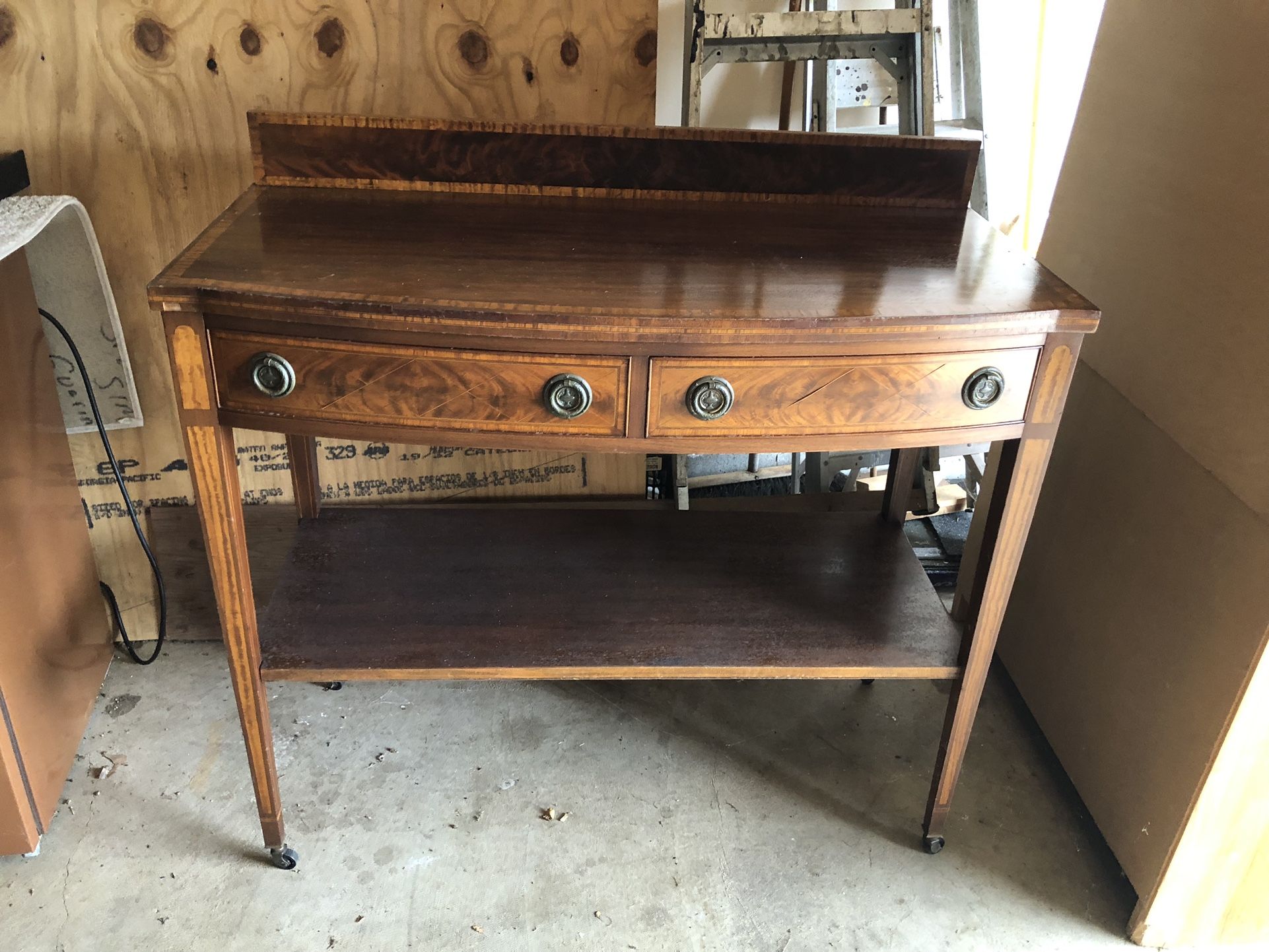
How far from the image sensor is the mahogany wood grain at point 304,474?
1.53m

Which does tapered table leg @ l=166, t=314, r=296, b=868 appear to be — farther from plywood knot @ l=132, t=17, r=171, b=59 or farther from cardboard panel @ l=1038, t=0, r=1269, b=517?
cardboard panel @ l=1038, t=0, r=1269, b=517

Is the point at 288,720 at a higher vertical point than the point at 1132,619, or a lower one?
lower

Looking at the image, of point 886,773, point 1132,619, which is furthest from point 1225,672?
point 886,773

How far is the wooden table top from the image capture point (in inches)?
39.0

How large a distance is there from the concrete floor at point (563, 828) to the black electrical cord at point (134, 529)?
55 mm

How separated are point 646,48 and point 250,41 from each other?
2.00 feet

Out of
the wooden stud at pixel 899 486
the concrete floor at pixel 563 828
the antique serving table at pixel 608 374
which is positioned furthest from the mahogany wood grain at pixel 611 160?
the concrete floor at pixel 563 828

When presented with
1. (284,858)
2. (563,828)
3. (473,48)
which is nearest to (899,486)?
(563,828)

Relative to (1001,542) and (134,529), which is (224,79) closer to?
(134,529)

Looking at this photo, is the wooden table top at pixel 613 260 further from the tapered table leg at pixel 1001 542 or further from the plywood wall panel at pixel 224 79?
the plywood wall panel at pixel 224 79

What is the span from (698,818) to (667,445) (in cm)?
73

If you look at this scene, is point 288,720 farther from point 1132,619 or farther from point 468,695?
point 1132,619

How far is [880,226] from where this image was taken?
132 cm

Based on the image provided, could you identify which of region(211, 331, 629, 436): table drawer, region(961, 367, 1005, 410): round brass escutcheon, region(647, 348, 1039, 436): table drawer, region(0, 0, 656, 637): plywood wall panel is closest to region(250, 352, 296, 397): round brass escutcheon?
region(211, 331, 629, 436): table drawer
